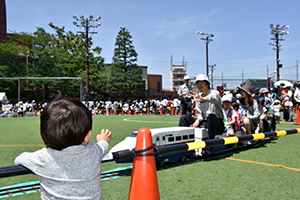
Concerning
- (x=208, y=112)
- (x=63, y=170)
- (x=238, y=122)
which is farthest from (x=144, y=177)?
(x=238, y=122)

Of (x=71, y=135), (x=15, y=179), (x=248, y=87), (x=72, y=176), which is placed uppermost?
(x=248, y=87)

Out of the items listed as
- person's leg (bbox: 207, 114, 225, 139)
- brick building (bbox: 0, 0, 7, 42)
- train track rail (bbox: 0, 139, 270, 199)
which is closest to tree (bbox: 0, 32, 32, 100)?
brick building (bbox: 0, 0, 7, 42)

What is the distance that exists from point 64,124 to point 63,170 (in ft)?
0.89

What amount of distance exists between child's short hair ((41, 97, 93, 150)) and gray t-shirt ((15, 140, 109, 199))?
0.17 ft

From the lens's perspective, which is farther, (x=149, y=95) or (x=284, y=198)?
(x=149, y=95)

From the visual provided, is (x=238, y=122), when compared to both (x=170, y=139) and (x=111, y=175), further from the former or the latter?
(x=111, y=175)

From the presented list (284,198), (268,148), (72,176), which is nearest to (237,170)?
(284,198)

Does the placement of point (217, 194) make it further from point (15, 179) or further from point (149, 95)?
point (149, 95)

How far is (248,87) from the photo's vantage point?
6.71 m

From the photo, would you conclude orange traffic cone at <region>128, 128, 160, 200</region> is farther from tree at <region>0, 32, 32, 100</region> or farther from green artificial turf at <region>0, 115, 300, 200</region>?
tree at <region>0, 32, 32, 100</region>

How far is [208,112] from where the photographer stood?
16.9ft

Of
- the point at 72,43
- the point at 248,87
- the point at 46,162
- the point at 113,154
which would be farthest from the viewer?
the point at 72,43

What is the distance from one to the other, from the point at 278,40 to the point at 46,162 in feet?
133

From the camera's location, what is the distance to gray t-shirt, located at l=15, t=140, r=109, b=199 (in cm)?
140
